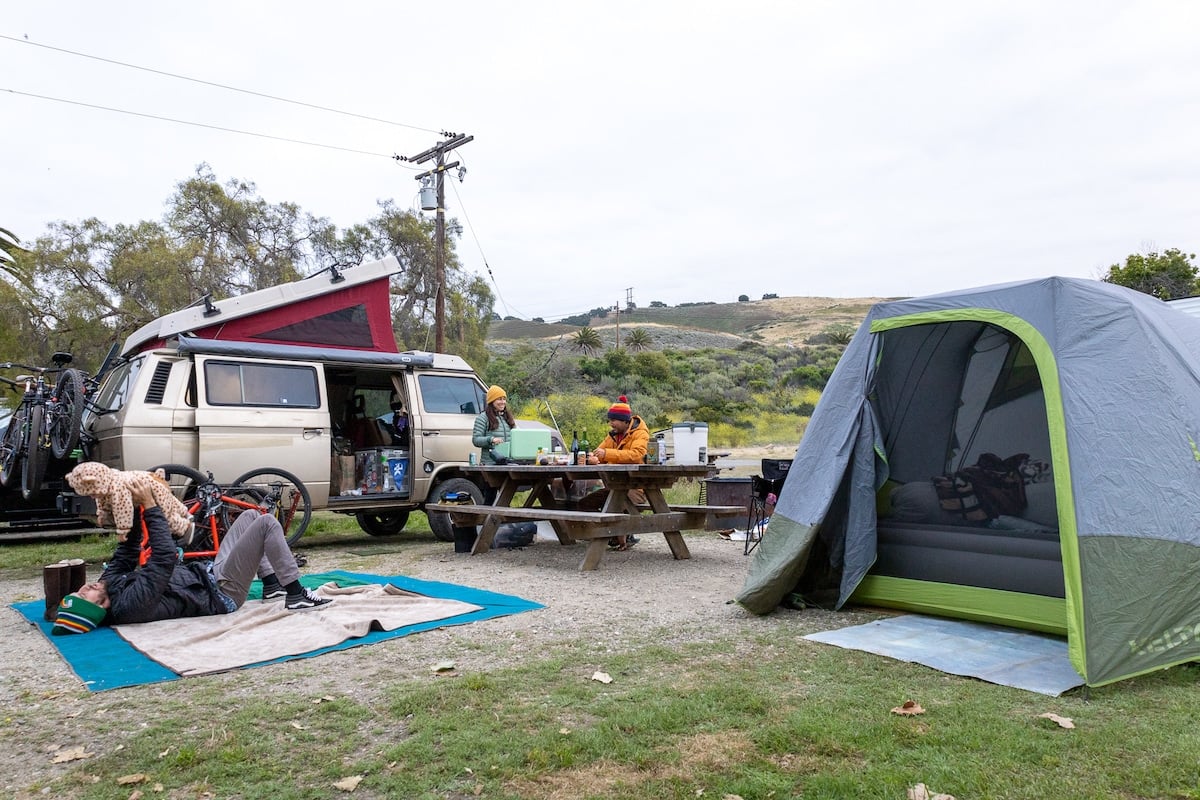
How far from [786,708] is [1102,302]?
2905 millimetres

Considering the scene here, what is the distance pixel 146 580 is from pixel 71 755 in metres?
2.19

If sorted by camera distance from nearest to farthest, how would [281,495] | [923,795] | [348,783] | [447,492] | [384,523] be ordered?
1. [923,795]
2. [348,783]
3. [281,495]
4. [447,492]
5. [384,523]

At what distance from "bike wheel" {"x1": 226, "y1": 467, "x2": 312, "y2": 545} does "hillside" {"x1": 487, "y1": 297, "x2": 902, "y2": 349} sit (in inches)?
2142

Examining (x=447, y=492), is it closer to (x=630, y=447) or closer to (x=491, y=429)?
(x=491, y=429)

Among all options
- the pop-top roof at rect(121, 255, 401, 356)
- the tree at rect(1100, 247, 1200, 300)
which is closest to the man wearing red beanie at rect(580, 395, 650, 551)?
the pop-top roof at rect(121, 255, 401, 356)

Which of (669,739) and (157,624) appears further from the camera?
(157,624)

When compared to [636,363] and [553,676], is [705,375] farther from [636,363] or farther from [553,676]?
[553,676]

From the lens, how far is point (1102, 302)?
4.88 meters

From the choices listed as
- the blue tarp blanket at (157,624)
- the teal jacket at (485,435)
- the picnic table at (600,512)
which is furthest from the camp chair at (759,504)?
the teal jacket at (485,435)

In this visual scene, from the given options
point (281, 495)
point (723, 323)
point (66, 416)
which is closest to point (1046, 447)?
point (281, 495)

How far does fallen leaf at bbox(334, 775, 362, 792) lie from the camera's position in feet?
9.71

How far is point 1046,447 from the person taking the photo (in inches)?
223

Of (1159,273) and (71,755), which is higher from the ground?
(1159,273)

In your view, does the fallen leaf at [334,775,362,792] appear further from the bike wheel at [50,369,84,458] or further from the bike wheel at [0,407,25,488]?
the bike wheel at [0,407,25,488]
